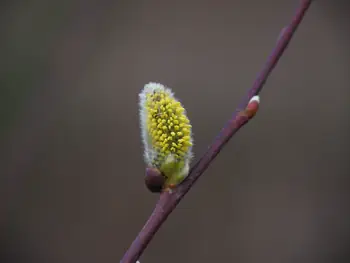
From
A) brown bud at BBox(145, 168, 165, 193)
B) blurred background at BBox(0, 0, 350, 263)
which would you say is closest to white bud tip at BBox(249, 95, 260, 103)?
brown bud at BBox(145, 168, 165, 193)

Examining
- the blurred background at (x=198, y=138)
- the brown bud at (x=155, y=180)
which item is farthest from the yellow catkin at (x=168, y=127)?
the blurred background at (x=198, y=138)

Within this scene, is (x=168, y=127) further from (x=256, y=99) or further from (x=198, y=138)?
(x=198, y=138)

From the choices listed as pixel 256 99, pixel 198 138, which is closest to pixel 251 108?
pixel 256 99

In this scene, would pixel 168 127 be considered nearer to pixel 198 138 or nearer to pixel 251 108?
pixel 251 108

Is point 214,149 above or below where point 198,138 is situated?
above

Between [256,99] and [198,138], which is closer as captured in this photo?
[256,99]

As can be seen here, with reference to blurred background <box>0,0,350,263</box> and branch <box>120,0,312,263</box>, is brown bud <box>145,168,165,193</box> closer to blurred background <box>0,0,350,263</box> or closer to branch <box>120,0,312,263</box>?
branch <box>120,0,312,263</box>

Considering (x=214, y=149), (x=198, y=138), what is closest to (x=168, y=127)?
(x=214, y=149)

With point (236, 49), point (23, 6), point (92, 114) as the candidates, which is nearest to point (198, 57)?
point (236, 49)
